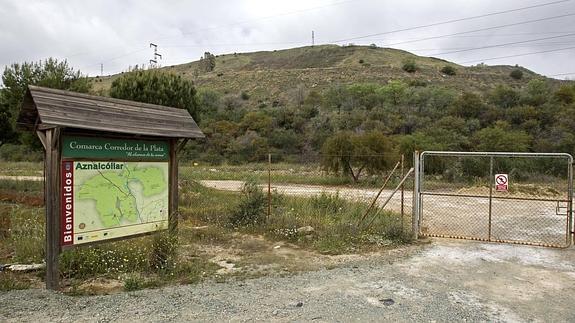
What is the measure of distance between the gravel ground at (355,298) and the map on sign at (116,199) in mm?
1218

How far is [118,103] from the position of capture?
23.6 ft

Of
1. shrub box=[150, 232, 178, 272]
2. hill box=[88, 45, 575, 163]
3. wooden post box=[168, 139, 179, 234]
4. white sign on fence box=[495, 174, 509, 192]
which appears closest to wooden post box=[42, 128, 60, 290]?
shrub box=[150, 232, 178, 272]

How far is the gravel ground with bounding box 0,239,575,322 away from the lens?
5.10 meters

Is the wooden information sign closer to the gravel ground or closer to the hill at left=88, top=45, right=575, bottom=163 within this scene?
the gravel ground

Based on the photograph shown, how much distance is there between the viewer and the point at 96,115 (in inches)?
259

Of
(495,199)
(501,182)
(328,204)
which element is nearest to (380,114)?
(495,199)

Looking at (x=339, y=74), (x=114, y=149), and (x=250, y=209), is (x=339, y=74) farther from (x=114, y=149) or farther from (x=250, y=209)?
(x=114, y=149)

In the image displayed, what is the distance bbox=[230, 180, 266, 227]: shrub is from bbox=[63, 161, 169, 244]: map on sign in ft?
9.88

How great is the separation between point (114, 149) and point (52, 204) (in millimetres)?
1362

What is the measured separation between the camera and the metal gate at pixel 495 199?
9781 millimetres

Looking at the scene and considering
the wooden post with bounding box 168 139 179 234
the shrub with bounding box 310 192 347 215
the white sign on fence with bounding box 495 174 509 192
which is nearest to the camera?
the wooden post with bounding box 168 139 179 234

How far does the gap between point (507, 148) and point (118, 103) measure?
28701 millimetres

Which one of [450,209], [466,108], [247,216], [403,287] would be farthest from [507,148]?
[403,287]

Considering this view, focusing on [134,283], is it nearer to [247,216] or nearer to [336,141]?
[247,216]
